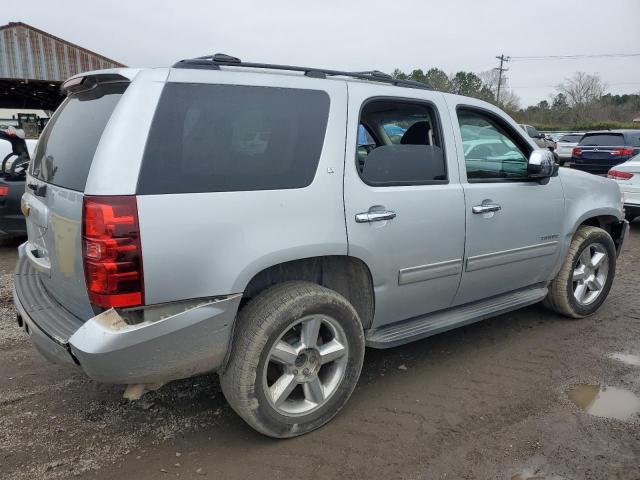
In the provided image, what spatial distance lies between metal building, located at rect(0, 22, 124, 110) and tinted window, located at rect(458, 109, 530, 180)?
2304 centimetres

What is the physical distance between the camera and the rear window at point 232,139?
2.16m

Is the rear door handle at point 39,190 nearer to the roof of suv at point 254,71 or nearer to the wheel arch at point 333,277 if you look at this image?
the roof of suv at point 254,71

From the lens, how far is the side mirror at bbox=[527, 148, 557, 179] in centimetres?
350

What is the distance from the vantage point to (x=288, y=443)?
2637 millimetres

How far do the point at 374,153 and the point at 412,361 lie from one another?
162cm

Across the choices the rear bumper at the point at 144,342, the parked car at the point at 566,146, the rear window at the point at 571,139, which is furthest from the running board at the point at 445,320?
the rear window at the point at 571,139

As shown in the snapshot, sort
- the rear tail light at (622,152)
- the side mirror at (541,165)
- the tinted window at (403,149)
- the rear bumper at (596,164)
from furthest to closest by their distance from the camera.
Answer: the rear bumper at (596,164) < the rear tail light at (622,152) < the side mirror at (541,165) < the tinted window at (403,149)

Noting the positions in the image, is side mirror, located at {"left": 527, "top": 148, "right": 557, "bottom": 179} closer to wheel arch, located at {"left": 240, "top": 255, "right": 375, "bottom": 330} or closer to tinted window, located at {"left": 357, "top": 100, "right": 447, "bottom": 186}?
tinted window, located at {"left": 357, "top": 100, "right": 447, "bottom": 186}

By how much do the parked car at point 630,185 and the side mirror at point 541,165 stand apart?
18.8ft

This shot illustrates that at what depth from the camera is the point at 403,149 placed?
9.96 feet

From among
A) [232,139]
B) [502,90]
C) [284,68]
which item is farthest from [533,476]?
[502,90]

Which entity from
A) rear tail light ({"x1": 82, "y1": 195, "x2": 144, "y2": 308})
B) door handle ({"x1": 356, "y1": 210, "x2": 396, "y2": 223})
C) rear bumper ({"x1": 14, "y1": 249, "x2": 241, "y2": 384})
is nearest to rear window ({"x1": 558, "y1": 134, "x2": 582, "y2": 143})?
door handle ({"x1": 356, "y1": 210, "x2": 396, "y2": 223})

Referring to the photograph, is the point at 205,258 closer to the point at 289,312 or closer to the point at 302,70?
the point at 289,312

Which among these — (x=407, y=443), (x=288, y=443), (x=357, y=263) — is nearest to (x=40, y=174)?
(x=357, y=263)
